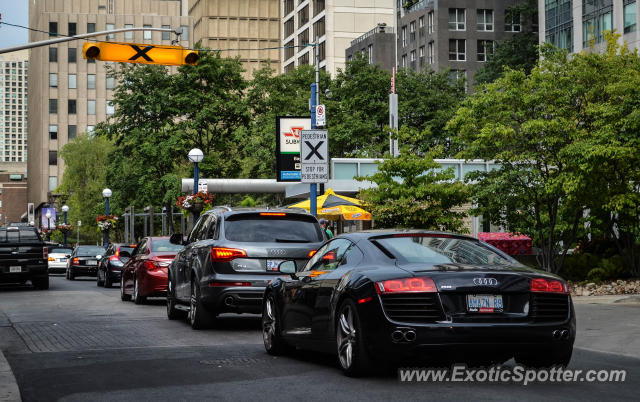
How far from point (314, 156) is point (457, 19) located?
71.2 meters

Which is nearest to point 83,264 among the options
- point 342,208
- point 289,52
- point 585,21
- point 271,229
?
point 342,208

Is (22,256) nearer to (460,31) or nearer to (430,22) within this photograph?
(460,31)

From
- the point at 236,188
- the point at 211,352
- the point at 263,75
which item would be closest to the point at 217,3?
the point at 263,75

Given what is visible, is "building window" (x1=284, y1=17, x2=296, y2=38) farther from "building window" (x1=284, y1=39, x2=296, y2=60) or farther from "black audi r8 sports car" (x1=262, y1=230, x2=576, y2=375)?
"black audi r8 sports car" (x1=262, y1=230, x2=576, y2=375)

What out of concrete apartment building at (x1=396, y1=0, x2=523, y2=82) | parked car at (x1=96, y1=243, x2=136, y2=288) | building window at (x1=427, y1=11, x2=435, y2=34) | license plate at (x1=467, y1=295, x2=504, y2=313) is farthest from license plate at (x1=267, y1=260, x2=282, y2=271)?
building window at (x1=427, y1=11, x2=435, y2=34)

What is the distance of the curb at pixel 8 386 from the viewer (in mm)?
7526

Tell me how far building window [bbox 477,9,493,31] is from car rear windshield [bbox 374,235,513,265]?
8288 cm

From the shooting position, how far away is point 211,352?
11070 mm

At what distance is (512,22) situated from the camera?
286ft

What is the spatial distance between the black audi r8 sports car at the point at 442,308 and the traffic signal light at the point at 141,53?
47.3 feet

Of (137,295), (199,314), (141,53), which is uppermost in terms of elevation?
(141,53)

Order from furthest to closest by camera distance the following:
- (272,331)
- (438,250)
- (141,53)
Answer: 1. (141,53)
2. (272,331)
3. (438,250)

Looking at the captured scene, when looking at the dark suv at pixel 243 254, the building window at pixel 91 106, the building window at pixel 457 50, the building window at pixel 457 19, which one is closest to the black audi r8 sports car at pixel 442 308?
the dark suv at pixel 243 254

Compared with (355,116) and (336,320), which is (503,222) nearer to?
(336,320)
